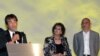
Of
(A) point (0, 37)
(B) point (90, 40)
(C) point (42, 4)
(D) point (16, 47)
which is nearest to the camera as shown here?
(D) point (16, 47)

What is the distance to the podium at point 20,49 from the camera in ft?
8.04

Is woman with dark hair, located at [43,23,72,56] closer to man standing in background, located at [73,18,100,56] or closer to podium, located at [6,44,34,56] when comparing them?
man standing in background, located at [73,18,100,56]

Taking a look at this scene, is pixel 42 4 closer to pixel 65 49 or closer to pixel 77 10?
pixel 77 10

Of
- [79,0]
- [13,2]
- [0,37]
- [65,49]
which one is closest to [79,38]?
[65,49]

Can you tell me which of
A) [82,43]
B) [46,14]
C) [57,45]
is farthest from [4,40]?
[46,14]

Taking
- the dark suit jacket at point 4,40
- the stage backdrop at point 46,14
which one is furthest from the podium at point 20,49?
the stage backdrop at point 46,14

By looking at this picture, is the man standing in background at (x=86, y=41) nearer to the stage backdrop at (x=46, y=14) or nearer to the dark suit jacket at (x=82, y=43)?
the dark suit jacket at (x=82, y=43)

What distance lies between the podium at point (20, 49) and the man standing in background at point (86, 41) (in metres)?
2.49

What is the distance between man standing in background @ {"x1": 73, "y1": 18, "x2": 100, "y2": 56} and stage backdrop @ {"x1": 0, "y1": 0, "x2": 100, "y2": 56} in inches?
22.0

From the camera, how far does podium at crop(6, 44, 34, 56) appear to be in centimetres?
245

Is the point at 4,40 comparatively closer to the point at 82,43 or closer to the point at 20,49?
the point at 20,49

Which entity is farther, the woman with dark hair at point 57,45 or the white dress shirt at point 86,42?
the white dress shirt at point 86,42

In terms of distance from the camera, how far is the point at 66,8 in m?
5.60

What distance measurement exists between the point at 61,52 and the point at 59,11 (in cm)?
128
